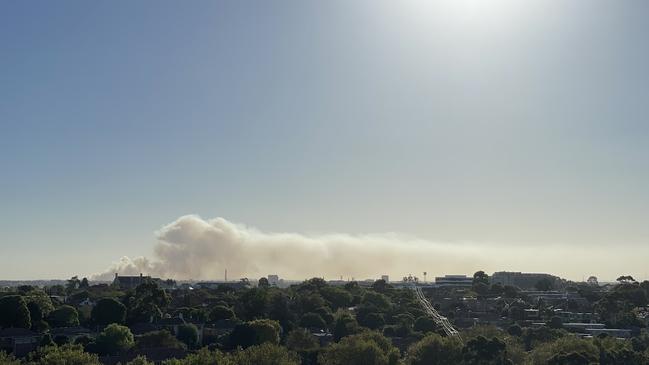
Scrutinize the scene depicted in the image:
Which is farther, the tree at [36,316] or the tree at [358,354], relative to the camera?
the tree at [36,316]

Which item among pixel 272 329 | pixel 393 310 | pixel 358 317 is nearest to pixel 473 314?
pixel 393 310

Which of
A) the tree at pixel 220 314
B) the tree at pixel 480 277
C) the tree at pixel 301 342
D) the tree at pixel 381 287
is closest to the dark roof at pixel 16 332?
the tree at pixel 220 314

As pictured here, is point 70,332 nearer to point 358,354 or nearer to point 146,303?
point 146,303

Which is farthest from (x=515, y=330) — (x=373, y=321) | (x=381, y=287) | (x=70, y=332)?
(x=381, y=287)

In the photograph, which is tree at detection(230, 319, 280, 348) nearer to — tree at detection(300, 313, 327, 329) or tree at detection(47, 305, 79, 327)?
tree at detection(300, 313, 327, 329)

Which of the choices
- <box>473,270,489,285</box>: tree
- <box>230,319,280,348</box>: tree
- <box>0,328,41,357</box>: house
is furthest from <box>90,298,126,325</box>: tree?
<box>473,270,489,285</box>: tree

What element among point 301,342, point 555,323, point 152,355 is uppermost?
point 555,323

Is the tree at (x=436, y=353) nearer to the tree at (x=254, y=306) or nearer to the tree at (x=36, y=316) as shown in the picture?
the tree at (x=254, y=306)

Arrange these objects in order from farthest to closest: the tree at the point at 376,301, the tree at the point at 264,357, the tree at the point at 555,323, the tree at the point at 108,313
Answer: the tree at the point at 376,301, the tree at the point at 555,323, the tree at the point at 108,313, the tree at the point at 264,357
